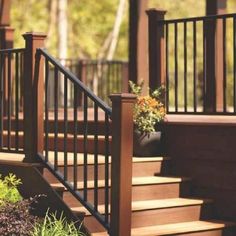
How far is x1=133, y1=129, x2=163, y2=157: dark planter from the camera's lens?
8555mm

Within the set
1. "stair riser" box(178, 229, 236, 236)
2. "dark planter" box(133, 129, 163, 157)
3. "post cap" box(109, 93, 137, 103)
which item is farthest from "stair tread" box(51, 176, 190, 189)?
"post cap" box(109, 93, 137, 103)

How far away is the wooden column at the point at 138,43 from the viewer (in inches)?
424

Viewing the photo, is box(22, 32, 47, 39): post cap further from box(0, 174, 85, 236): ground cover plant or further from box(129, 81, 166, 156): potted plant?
box(0, 174, 85, 236): ground cover plant

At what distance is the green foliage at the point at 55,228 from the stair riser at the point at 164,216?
0.19 meters

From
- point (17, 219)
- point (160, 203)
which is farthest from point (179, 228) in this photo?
point (17, 219)

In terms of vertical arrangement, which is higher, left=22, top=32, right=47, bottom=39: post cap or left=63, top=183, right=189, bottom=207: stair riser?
left=22, top=32, right=47, bottom=39: post cap

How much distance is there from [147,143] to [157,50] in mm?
1171

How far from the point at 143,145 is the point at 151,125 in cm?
23

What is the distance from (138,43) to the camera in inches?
427

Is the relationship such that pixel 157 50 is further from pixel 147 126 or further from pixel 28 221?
pixel 28 221

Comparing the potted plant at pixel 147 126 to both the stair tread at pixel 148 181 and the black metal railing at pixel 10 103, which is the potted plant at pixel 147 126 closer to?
the stair tread at pixel 148 181

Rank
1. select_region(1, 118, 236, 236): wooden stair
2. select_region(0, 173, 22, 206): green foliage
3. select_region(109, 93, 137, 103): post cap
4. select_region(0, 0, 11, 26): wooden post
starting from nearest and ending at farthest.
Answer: select_region(109, 93, 137, 103): post cap < select_region(1, 118, 236, 236): wooden stair < select_region(0, 173, 22, 206): green foliage < select_region(0, 0, 11, 26): wooden post

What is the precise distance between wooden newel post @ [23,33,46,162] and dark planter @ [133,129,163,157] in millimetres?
1153

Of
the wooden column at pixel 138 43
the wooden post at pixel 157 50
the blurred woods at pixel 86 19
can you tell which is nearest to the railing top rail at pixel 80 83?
the wooden post at pixel 157 50
